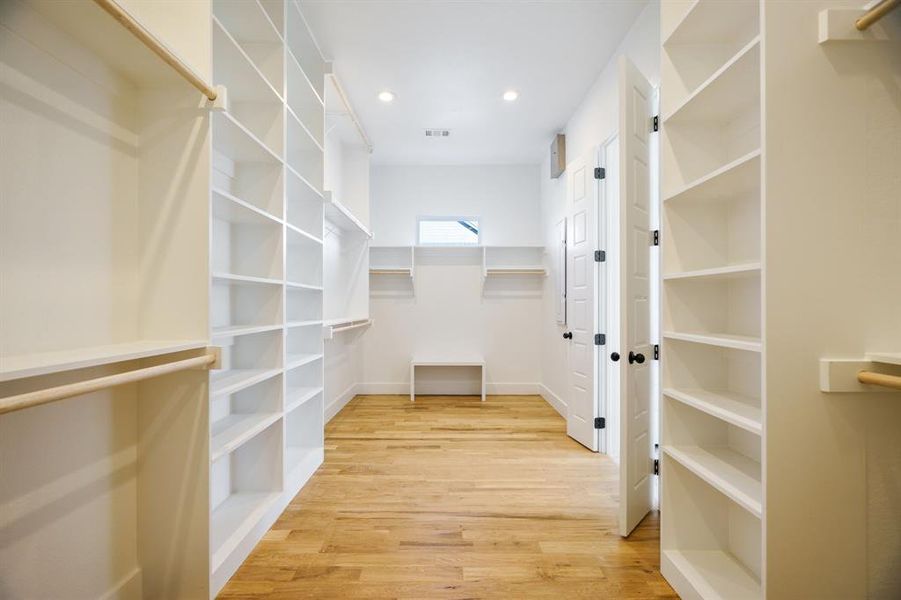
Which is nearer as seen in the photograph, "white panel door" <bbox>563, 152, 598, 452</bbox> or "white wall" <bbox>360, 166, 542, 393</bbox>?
"white panel door" <bbox>563, 152, 598, 452</bbox>

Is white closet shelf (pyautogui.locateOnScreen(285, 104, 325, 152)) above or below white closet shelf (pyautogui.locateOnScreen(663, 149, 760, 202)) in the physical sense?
above

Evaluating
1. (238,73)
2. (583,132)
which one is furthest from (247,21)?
(583,132)

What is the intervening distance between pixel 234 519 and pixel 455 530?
3.54ft

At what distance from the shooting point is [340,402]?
4.45 meters

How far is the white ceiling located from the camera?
8.43ft

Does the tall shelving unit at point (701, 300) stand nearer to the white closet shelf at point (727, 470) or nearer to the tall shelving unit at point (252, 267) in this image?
the white closet shelf at point (727, 470)

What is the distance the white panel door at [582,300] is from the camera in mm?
3264

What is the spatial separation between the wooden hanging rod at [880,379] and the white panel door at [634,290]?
924 millimetres

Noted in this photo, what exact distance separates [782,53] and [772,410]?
1.06 m

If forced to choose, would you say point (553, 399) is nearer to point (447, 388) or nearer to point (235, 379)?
point (447, 388)

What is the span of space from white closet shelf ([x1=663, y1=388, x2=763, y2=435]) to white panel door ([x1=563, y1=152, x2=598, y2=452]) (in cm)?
158

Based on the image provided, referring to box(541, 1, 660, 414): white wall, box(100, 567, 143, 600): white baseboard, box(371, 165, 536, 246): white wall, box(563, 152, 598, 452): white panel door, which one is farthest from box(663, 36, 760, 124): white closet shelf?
box(371, 165, 536, 246): white wall

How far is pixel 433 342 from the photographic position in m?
5.27

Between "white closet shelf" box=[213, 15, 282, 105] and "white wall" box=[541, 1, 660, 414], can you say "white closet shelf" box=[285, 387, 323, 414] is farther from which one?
"white wall" box=[541, 1, 660, 414]
